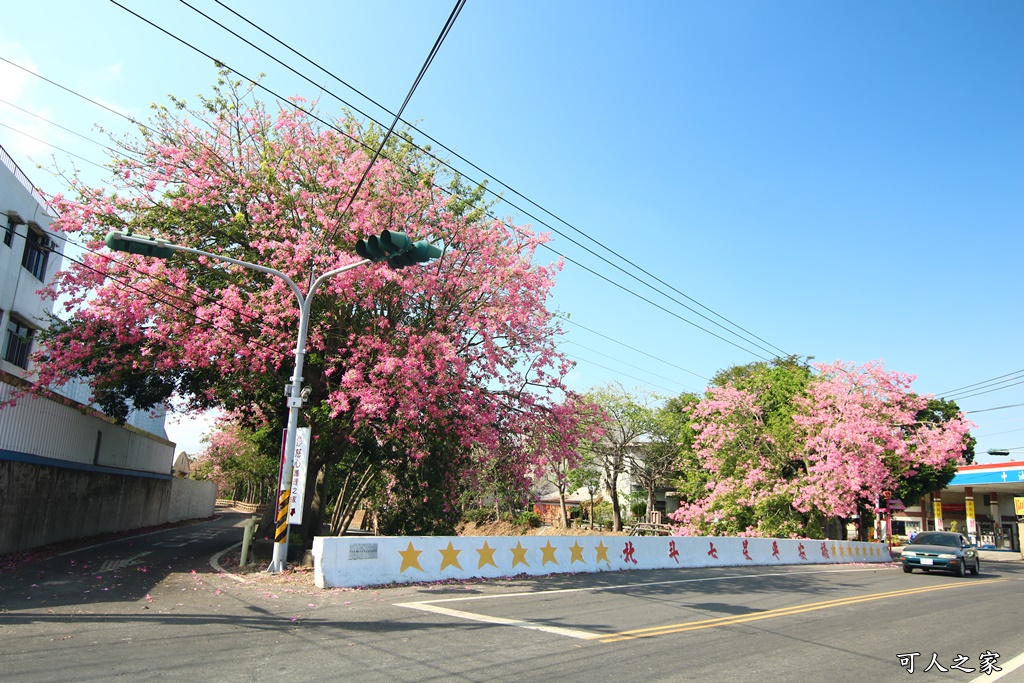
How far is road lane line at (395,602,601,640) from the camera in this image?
836 cm

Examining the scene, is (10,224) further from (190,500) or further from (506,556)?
(190,500)

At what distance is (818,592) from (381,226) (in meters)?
13.9

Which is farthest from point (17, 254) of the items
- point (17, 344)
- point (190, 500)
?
point (190, 500)

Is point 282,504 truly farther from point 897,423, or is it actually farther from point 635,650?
point 897,423

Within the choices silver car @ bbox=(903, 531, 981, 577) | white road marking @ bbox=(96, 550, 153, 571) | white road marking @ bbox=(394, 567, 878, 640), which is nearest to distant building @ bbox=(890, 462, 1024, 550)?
silver car @ bbox=(903, 531, 981, 577)

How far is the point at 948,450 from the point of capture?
28.7 m

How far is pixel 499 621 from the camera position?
9062 millimetres

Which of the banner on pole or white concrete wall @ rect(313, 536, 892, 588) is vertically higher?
the banner on pole

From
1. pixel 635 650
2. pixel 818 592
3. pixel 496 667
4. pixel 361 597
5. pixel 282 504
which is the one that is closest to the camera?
pixel 496 667

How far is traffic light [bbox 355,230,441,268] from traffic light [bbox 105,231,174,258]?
14.6ft

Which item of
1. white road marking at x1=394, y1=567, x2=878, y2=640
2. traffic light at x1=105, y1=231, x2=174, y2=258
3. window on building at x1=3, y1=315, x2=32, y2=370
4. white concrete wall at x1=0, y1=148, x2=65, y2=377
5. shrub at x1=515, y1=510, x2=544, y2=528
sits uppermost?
white concrete wall at x1=0, y1=148, x2=65, y2=377

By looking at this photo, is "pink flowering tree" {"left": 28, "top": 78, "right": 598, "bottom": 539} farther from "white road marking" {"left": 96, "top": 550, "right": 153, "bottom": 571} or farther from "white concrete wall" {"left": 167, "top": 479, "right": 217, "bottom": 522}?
"white concrete wall" {"left": 167, "top": 479, "right": 217, "bottom": 522}

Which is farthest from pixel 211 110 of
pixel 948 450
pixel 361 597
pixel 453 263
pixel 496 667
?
pixel 948 450

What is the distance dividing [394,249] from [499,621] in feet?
18.3
